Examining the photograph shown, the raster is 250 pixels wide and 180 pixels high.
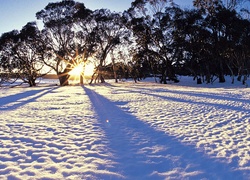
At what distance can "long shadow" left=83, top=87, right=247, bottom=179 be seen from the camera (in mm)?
3701

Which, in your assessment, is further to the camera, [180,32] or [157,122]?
[180,32]

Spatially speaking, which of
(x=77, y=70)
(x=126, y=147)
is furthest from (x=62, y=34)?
(x=126, y=147)

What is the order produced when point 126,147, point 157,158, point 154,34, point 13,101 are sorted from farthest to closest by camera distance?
1. point 154,34
2. point 13,101
3. point 126,147
4. point 157,158

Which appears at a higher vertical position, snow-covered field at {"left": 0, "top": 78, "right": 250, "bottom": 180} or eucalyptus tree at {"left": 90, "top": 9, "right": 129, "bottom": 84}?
eucalyptus tree at {"left": 90, "top": 9, "right": 129, "bottom": 84}

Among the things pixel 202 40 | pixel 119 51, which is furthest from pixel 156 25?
pixel 119 51

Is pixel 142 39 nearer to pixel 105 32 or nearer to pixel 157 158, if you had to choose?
pixel 105 32

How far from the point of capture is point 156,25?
31.4m

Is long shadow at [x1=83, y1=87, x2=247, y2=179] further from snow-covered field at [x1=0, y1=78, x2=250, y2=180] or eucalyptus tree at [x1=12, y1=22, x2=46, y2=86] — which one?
eucalyptus tree at [x1=12, y1=22, x2=46, y2=86]

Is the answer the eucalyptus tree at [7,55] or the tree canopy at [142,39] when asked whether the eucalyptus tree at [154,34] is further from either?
the eucalyptus tree at [7,55]

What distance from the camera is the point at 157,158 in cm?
436

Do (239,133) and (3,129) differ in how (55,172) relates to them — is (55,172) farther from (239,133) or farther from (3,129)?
(239,133)

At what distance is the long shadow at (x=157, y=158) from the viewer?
3.70 meters

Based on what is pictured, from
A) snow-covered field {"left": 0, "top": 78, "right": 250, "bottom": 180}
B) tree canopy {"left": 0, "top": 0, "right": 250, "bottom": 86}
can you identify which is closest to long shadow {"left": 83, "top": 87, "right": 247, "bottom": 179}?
snow-covered field {"left": 0, "top": 78, "right": 250, "bottom": 180}

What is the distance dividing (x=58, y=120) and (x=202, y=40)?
26.4 m
